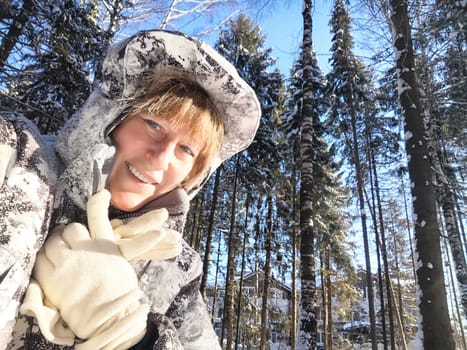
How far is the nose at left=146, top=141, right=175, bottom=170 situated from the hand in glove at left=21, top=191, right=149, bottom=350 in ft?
1.25

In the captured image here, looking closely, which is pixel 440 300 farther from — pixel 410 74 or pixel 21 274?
pixel 21 274

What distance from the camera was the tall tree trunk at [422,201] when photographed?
418 cm

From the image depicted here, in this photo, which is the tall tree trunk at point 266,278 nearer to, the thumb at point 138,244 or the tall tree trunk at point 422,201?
the tall tree trunk at point 422,201

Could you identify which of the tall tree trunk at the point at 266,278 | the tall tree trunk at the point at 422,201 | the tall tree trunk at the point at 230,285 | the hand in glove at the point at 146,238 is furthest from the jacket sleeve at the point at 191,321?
the tall tree trunk at the point at 266,278

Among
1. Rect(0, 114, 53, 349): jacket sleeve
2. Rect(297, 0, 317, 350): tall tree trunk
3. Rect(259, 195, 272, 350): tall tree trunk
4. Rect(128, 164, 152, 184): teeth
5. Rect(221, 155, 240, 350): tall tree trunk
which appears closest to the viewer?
Rect(0, 114, 53, 349): jacket sleeve

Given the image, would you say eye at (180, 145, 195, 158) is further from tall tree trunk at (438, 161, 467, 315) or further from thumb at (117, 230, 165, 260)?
tall tree trunk at (438, 161, 467, 315)

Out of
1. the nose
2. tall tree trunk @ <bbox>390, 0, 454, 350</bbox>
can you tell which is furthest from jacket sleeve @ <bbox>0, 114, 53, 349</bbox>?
tall tree trunk @ <bbox>390, 0, 454, 350</bbox>

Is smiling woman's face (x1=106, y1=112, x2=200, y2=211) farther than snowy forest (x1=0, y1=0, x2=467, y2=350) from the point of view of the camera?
No

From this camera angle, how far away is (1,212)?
2.82 feet

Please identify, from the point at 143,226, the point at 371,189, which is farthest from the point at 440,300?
the point at 371,189

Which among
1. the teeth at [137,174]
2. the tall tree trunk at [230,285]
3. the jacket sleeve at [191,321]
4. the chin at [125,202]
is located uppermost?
the tall tree trunk at [230,285]

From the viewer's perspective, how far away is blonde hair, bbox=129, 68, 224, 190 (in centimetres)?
135

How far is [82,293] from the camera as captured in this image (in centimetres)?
92

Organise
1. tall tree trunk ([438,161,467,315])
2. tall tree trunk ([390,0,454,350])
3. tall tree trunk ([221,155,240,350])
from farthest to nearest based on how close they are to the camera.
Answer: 1. tall tree trunk ([221,155,240,350])
2. tall tree trunk ([438,161,467,315])
3. tall tree trunk ([390,0,454,350])
